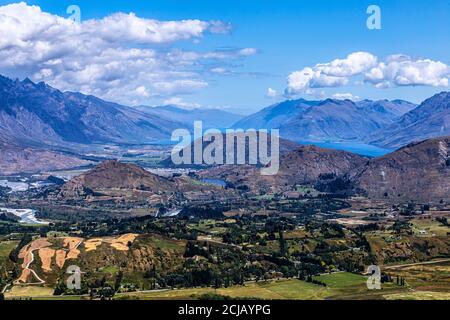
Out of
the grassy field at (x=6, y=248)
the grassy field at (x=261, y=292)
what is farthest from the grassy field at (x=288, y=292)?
the grassy field at (x=6, y=248)

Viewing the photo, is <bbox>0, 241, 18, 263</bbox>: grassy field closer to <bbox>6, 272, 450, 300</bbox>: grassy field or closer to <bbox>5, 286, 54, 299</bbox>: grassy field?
<bbox>5, 286, 54, 299</bbox>: grassy field

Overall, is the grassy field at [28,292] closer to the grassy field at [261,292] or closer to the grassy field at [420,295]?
the grassy field at [261,292]

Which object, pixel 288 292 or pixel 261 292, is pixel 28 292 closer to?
pixel 261 292

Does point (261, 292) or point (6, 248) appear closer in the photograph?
point (261, 292)

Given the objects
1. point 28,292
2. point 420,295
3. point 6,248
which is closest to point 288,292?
point 420,295

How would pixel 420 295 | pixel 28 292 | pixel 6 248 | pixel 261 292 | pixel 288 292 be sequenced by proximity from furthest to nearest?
1. pixel 6 248
2. pixel 28 292
3. pixel 288 292
4. pixel 261 292
5. pixel 420 295

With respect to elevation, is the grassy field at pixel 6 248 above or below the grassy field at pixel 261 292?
above

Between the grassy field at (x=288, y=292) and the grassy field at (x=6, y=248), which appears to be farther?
the grassy field at (x=6, y=248)
